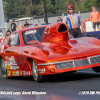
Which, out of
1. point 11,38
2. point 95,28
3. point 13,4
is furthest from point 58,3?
point 11,38

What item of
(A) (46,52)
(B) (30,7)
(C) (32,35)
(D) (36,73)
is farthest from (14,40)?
(B) (30,7)

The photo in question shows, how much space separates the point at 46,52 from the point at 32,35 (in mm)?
1361

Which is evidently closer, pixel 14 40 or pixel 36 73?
pixel 36 73

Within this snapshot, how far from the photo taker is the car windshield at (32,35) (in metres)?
8.02

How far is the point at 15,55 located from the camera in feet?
26.2

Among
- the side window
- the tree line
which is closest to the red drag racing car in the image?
the side window

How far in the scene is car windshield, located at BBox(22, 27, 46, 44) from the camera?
26.3 ft

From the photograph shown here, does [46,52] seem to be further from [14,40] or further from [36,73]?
[14,40]

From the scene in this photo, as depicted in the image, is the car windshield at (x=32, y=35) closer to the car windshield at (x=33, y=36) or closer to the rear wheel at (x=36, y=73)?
the car windshield at (x=33, y=36)

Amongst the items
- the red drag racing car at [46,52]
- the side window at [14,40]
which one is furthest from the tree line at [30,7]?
the red drag racing car at [46,52]

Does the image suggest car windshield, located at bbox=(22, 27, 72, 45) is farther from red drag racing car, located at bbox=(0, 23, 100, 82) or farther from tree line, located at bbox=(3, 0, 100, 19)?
tree line, located at bbox=(3, 0, 100, 19)

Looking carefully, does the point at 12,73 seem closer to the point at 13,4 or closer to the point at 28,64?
the point at 28,64

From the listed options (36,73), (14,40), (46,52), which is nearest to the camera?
(46,52)

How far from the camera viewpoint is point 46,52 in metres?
6.94
